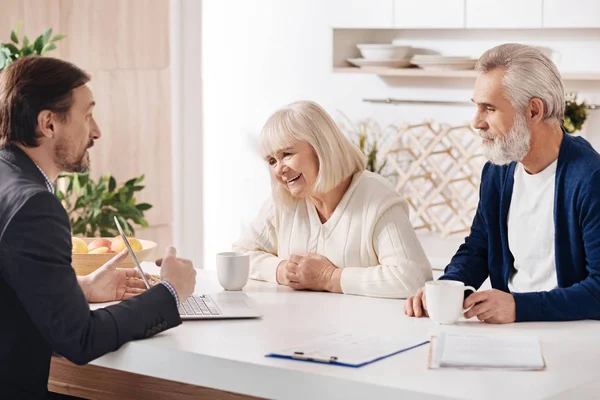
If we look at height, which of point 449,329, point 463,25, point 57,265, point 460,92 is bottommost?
point 449,329

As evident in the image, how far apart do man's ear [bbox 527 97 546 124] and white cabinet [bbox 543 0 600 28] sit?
5.85 ft

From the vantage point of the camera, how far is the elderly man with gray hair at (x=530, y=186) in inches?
91.5

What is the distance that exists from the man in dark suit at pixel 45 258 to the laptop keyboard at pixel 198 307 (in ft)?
0.33

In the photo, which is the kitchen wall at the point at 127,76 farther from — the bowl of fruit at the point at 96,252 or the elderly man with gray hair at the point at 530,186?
the elderly man with gray hair at the point at 530,186

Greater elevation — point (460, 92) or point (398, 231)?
point (460, 92)

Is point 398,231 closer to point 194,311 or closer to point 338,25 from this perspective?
point 194,311

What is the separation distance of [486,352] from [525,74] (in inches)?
33.6

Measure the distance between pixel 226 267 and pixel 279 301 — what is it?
0.63ft

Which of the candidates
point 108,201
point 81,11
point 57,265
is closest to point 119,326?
point 57,265

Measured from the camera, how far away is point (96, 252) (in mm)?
2480

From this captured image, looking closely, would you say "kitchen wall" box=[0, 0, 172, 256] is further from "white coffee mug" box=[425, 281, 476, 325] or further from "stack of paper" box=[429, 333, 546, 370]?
"stack of paper" box=[429, 333, 546, 370]

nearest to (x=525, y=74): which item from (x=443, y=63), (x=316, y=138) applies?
(x=316, y=138)

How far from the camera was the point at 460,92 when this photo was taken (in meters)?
4.59

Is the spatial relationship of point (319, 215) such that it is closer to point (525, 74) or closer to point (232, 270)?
point (232, 270)
